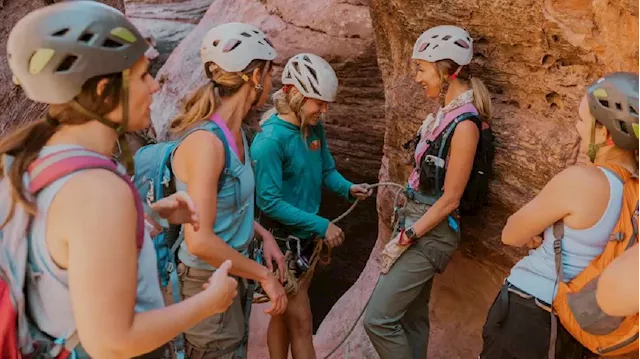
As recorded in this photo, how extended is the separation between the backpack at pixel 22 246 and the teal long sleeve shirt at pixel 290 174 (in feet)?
7.80

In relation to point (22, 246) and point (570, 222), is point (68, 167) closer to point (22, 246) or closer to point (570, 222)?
point (22, 246)

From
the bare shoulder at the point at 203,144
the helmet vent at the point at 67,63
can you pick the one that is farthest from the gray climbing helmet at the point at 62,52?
the bare shoulder at the point at 203,144

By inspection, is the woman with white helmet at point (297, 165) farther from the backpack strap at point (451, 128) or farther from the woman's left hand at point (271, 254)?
the backpack strap at point (451, 128)

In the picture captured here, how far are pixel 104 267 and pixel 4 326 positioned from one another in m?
0.48

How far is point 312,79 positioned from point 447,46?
981 mm

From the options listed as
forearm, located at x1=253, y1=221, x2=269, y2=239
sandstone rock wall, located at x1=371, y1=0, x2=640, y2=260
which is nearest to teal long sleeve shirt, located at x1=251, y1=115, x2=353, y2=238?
forearm, located at x1=253, y1=221, x2=269, y2=239

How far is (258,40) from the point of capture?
390 centimetres

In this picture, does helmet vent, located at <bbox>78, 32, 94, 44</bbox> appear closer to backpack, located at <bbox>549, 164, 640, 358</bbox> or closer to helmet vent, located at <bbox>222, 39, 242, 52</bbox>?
helmet vent, located at <bbox>222, 39, 242, 52</bbox>

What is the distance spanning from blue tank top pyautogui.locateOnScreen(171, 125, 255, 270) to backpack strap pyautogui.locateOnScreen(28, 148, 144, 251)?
1.36 m

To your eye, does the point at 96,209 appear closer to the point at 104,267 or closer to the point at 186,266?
the point at 104,267

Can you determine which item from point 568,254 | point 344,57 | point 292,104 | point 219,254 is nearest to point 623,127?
point 568,254

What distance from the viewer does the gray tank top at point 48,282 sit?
80.0 inches

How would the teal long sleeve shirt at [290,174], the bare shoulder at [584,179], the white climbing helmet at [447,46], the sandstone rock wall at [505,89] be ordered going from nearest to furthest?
the bare shoulder at [584,179]
the sandstone rock wall at [505,89]
the white climbing helmet at [447,46]
the teal long sleeve shirt at [290,174]

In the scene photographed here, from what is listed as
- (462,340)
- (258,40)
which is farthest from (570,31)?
(462,340)
